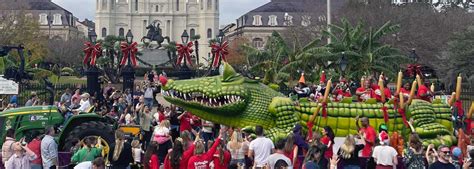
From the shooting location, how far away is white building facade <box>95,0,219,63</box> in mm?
143875

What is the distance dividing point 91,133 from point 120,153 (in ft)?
11.4

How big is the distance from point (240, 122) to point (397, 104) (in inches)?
140

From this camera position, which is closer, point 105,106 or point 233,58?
point 105,106

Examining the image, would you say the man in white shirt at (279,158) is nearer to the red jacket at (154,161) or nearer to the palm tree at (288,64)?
the red jacket at (154,161)

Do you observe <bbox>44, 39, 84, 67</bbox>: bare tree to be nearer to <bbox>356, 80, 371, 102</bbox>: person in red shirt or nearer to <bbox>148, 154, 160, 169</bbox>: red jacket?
<bbox>356, 80, 371, 102</bbox>: person in red shirt

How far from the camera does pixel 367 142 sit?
46.4 feet

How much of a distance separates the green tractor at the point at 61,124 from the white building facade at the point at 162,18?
126232mm

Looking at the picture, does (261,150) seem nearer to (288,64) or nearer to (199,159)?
(199,159)

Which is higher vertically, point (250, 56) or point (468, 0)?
point (468, 0)

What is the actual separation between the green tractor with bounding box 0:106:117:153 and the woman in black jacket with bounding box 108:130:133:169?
9.77 ft

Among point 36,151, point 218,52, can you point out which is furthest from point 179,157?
point 218,52

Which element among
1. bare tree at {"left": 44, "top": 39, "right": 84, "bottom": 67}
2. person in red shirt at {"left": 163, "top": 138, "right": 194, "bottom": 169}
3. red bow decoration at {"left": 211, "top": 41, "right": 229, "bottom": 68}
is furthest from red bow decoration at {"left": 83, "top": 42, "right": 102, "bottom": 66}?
bare tree at {"left": 44, "top": 39, "right": 84, "bottom": 67}

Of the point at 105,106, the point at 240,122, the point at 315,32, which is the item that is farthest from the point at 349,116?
the point at 315,32

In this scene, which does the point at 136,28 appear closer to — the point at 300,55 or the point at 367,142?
the point at 300,55
